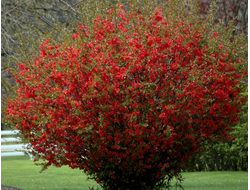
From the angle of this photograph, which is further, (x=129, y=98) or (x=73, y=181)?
(x=73, y=181)

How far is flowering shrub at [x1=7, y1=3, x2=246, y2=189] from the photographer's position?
6508 mm

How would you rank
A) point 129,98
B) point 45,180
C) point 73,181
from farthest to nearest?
point 45,180, point 73,181, point 129,98

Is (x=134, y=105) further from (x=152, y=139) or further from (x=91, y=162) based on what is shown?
(x=91, y=162)

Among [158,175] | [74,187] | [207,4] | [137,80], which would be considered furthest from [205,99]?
[207,4]

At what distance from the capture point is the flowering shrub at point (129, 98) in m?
6.51

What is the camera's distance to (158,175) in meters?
7.27

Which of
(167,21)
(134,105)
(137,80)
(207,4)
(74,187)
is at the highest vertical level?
(207,4)

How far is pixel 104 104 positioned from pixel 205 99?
1536mm

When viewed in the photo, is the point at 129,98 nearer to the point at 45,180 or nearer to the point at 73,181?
the point at 73,181

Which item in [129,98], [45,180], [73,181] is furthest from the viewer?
[45,180]

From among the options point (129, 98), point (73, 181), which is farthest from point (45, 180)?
point (129, 98)

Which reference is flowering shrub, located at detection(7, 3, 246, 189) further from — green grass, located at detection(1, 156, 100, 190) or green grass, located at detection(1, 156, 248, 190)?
green grass, located at detection(1, 156, 248, 190)

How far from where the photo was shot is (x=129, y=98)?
646 cm

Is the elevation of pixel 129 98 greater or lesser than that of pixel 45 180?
greater
